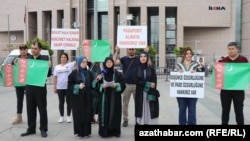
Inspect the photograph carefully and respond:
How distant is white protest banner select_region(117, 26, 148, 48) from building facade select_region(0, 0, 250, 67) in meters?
42.3

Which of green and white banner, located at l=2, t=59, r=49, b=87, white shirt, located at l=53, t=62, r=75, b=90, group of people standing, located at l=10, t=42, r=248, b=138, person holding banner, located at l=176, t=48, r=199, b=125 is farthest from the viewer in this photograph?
white shirt, located at l=53, t=62, r=75, b=90

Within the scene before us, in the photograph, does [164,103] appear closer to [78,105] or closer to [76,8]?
[78,105]

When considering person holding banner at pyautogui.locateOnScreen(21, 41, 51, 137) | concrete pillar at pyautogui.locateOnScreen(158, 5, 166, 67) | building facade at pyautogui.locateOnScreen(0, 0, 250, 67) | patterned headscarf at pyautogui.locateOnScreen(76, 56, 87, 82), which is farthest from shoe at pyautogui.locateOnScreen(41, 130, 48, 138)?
concrete pillar at pyautogui.locateOnScreen(158, 5, 166, 67)

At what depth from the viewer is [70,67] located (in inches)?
354

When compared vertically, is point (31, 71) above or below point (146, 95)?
above

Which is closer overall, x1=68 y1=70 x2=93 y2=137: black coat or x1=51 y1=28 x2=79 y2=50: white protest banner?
x1=68 y1=70 x2=93 y2=137: black coat

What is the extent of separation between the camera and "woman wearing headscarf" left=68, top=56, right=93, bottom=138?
23.5ft

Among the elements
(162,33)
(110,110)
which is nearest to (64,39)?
(110,110)

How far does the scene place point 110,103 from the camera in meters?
7.25

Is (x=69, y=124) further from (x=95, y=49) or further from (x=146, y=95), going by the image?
(x=95, y=49)

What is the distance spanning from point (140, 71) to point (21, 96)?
3.34 meters

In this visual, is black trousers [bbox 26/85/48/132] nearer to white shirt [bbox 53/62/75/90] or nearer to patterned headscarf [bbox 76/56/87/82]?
patterned headscarf [bbox 76/56/87/82]

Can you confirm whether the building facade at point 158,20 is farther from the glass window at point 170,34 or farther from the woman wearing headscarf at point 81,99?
the woman wearing headscarf at point 81,99

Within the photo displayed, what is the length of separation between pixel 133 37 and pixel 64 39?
330 centimetres
